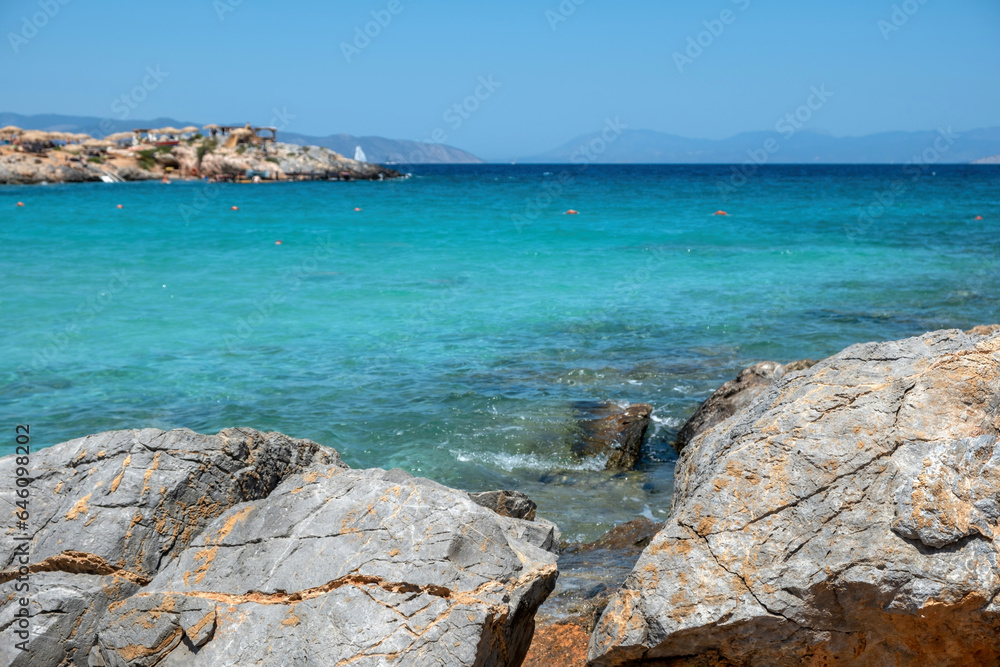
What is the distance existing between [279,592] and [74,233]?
112ft

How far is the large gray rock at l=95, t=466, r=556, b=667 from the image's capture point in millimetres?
3816

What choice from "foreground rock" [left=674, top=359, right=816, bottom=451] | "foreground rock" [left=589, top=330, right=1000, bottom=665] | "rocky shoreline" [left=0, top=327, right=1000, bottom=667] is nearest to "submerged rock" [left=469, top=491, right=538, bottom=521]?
"rocky shoreline" [left=0, top=327, right=1000, bottom=667]

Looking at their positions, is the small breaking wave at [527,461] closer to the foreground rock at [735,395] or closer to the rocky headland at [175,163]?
the foreground rock at [735,395]

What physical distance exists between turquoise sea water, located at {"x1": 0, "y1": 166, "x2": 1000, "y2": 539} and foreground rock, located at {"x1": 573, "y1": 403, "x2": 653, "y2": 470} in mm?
212

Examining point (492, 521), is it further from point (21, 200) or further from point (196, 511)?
point (21, 200)

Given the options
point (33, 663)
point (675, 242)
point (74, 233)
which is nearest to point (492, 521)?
point (33, 663)

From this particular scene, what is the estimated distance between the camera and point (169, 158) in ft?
271

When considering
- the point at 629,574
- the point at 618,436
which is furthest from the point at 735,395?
the point at 629,574

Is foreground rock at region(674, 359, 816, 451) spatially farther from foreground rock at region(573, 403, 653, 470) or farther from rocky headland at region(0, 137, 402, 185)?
rocky headland at region(0, 137, 402, 185)

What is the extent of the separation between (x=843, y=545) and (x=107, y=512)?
168 inches

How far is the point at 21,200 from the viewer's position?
49.9 m

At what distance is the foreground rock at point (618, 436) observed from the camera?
933 centimetres

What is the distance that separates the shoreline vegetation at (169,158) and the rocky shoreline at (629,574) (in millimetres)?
75563

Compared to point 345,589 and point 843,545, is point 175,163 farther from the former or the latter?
point 843,545
